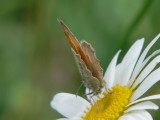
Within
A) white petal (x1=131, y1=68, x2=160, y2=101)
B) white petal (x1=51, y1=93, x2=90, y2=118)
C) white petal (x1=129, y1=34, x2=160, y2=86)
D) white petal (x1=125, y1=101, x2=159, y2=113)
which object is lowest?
white petal (x1=51, y1=93, x2=90, y2=118)

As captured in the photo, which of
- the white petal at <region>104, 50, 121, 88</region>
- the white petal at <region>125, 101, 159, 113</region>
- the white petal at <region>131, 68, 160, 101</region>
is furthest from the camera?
the white petal at <region>104, 50, 121, 88</region>

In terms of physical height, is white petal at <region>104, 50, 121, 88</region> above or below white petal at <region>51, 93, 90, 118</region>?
above

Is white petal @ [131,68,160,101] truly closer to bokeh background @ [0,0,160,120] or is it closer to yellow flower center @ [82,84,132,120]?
yellow flower center @ [82,84,132,120]

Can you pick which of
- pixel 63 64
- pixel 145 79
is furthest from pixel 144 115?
pixel 63 64

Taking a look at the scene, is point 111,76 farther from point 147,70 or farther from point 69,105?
point 147,70

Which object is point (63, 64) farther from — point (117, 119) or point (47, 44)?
point (117, 119)

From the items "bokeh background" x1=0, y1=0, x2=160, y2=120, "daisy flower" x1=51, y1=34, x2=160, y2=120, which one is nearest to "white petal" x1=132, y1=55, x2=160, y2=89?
"daisy flower" x1=51, y1=34, x2=160, y2=120

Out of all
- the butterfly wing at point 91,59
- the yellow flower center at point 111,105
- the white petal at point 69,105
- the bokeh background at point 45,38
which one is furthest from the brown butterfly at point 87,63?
the bokeh background at point 45,38

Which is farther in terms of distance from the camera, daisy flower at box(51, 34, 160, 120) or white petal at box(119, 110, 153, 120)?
daisy flower at box(51, 34, 160, 120)
